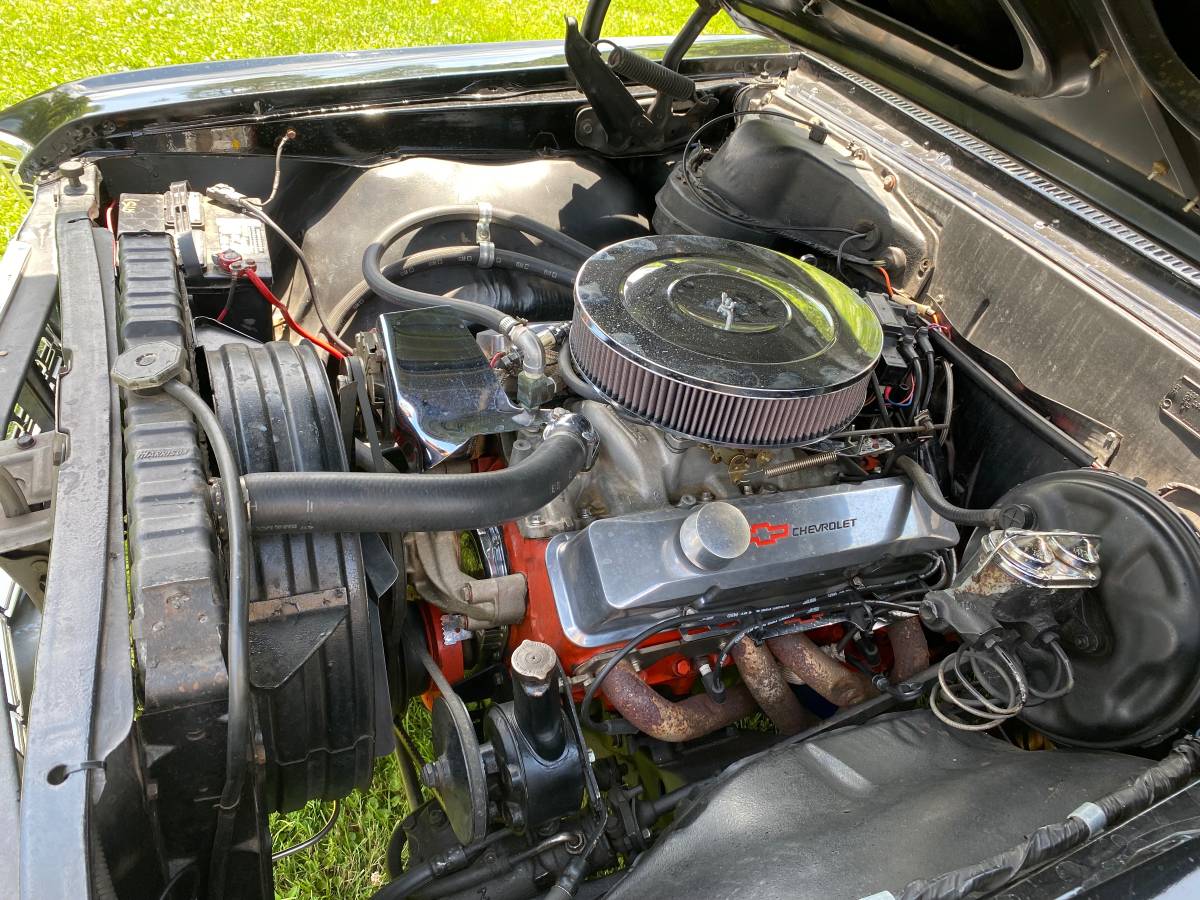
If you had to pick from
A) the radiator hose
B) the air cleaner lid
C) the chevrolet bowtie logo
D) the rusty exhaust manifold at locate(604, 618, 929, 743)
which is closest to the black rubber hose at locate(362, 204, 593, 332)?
the air cleaner lid

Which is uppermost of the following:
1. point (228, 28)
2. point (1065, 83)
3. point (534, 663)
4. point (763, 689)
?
point (1065, 83)

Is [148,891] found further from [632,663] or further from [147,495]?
[632,663]

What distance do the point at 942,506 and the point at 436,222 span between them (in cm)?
128

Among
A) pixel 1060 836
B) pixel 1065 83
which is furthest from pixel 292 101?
pixel 1060 836

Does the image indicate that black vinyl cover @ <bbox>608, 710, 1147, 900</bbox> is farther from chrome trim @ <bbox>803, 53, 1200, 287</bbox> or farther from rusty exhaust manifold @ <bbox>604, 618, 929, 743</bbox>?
chrome trim @ <bbox>803, 53, 1200, 287</bbox>

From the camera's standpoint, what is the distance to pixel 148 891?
0.86m

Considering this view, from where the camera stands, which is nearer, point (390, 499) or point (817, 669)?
point (390, 499)

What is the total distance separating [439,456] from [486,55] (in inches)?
53.4

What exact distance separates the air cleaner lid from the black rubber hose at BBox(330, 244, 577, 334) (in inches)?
19.3

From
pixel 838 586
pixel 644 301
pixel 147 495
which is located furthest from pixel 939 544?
pixel 147 495

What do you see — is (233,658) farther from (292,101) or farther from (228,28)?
(228,28)

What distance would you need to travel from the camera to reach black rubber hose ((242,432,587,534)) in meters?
0.99

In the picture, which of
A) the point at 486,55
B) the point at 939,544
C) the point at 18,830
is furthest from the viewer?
the point at 486,55

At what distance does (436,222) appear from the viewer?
193 centimetres
